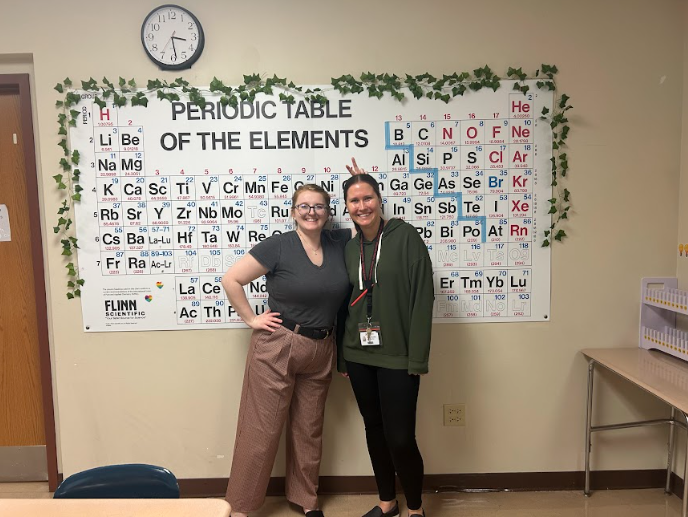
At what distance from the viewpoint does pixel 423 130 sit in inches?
92.1

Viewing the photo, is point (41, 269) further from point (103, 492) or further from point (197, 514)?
point (197, 514)

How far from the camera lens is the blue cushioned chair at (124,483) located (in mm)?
1404

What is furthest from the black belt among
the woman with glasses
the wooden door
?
the wooden door

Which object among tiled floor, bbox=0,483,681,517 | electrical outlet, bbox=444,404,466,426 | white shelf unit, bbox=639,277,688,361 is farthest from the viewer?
electrical outlet, bbox=444,404,466,426

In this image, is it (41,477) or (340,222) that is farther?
(41,477)

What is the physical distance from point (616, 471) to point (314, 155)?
92.3 inches

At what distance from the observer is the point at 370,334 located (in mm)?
2016

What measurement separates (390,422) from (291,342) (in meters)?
0.56

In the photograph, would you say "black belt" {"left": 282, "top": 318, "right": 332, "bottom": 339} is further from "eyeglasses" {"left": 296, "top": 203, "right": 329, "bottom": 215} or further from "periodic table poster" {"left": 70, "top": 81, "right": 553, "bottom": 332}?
"eyeglasses" {"left": 296, "top": 203, "right": 329, "bottom": 215}

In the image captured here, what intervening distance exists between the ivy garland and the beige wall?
0.19 ft

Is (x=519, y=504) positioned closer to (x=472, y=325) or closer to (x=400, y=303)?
(x=472, y=325)

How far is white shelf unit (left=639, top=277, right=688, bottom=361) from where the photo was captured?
221 cm

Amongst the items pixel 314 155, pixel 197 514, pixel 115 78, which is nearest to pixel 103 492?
pixel 197 514

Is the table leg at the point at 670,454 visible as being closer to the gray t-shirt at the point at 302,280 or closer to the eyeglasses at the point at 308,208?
the gray t-shirt at the point at 302,280
